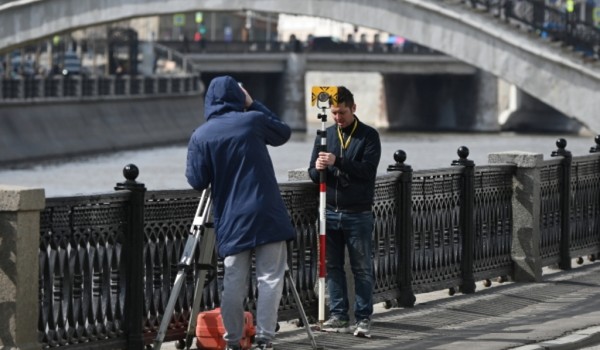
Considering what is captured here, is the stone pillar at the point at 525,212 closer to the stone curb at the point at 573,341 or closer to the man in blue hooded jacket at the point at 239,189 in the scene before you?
the stone curb at the point at 573,341

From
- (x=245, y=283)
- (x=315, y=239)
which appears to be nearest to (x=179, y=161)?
(x=315, y=239)

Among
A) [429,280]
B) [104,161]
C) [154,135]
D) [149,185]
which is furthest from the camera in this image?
[154,135]

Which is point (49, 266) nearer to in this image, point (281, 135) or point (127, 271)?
point (127, 271)

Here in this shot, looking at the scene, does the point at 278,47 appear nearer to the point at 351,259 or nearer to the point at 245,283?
the point at 351,259

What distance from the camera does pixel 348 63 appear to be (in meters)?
102

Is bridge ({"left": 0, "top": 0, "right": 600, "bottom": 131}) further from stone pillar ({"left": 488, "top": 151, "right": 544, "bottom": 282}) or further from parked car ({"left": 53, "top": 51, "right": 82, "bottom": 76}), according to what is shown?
parked car ({"left": 53, "top": 51, "right": 82, "bottom": 76})

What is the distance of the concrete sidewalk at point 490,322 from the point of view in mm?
12836

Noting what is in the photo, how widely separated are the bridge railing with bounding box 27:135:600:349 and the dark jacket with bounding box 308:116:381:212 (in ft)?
1.62

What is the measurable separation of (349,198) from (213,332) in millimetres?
1718

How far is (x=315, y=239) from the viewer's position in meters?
13.9

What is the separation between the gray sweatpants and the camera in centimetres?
1130

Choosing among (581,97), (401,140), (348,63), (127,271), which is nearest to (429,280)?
(127,271)

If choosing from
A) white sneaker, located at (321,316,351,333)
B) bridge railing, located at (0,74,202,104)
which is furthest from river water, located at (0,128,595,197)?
white sneaker, located at (321,316,351,333)

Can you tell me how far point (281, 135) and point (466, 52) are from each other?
89.9ft
